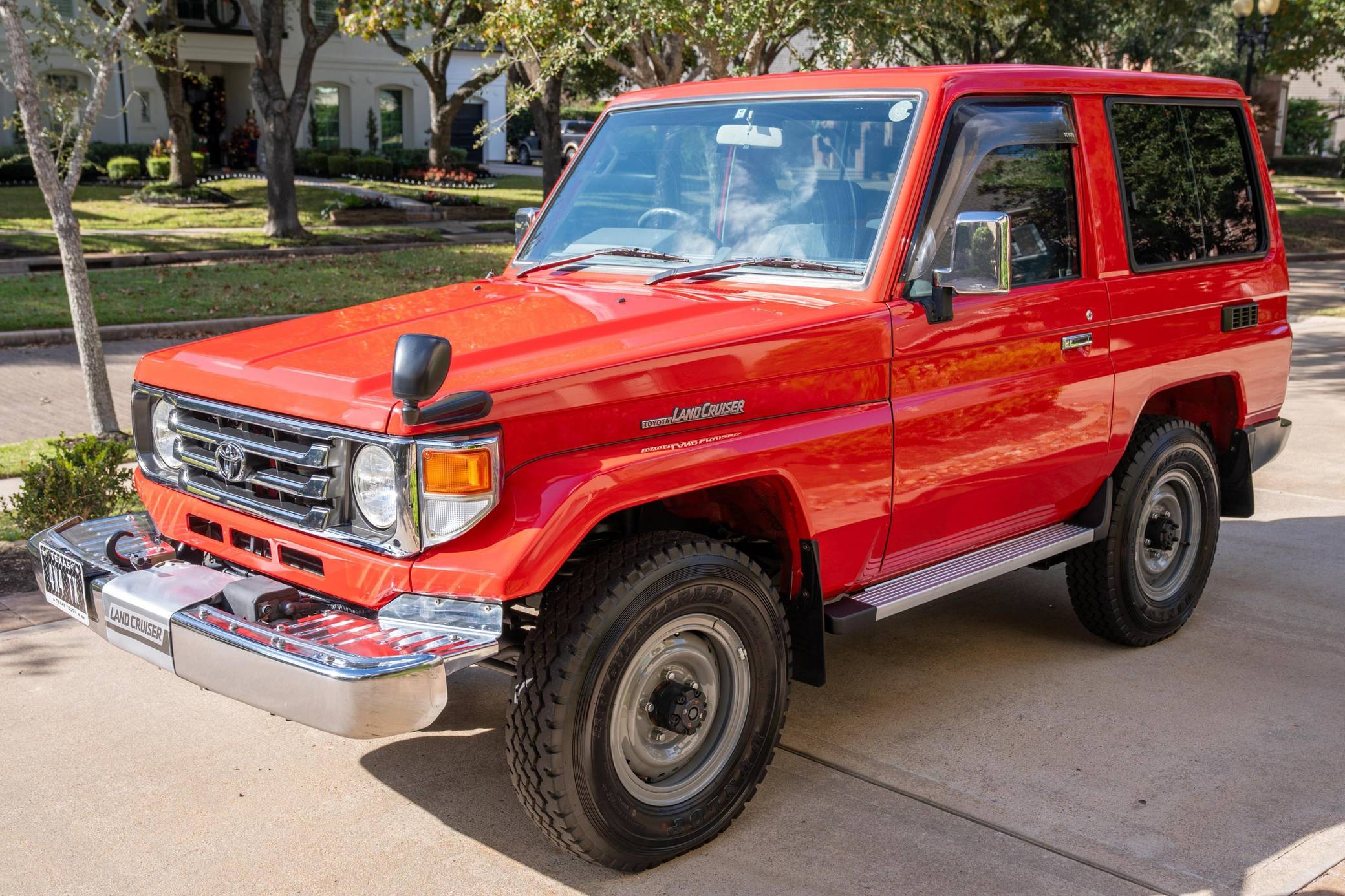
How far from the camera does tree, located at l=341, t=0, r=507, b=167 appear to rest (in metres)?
17.9

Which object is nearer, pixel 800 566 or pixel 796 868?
pixel 796 868

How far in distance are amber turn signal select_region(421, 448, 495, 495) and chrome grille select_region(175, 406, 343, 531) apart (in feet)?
1.07

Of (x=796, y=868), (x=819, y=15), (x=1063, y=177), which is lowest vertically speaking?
(x=796, y=868)

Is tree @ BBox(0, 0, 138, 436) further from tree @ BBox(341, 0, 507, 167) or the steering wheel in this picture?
tree @ BBox(341, 0, 507, 167)

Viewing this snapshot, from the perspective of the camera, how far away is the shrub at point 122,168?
3105 centimetres

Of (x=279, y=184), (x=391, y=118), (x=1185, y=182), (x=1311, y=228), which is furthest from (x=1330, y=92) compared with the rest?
(x=1185, y=182)

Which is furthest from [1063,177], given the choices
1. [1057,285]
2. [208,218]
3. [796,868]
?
[208,218]

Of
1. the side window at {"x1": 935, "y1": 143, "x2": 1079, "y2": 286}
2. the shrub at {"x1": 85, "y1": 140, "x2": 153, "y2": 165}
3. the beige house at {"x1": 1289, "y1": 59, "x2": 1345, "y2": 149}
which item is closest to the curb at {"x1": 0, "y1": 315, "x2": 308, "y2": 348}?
the side window at {"x1": 935, "y1": 143, "x2": 1079, "y2": 286}

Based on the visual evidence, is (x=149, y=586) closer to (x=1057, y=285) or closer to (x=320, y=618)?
(x=320, y=618)

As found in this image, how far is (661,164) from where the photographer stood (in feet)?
16.0

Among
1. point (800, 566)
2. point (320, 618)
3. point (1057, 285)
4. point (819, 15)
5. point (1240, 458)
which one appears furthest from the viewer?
point (819, 15)

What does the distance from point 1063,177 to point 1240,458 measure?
72.0 inches

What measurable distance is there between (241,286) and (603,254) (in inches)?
513

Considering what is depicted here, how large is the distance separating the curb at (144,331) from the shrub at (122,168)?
63.5 ft
